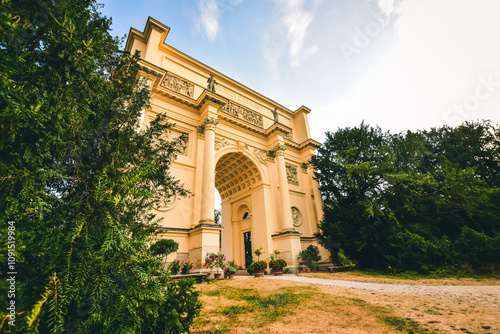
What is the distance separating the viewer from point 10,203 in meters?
1.59

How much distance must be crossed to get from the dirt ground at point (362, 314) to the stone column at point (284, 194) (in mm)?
10159

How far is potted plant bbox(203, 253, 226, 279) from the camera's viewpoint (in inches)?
406

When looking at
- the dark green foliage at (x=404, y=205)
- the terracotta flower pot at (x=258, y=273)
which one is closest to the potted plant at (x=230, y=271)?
the terracotta flower pot at (x=258, y=273)

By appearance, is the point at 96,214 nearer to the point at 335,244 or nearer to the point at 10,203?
the point at 10,203

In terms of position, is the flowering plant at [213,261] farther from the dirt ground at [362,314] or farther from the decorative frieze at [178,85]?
the decorative frieze at [178,85]

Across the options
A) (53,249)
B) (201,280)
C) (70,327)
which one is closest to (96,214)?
(53,249)

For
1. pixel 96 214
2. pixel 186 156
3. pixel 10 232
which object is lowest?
pixel 10 232

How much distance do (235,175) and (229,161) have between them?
1936 millimetres

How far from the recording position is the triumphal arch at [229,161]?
12.2 m

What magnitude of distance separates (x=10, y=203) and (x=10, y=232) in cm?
34

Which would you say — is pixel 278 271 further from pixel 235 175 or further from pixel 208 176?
pixel 235 175

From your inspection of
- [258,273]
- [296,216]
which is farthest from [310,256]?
[258,273]

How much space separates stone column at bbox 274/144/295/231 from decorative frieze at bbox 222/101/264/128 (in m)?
3.60

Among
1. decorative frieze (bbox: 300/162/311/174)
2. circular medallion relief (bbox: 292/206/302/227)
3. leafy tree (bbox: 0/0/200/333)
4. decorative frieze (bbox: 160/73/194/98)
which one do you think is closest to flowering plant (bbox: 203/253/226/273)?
leafy tree (bbox: 0/0/200/333)
